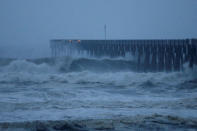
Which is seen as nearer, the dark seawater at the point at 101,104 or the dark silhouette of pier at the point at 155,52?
the dark seawater at the point at 101,104

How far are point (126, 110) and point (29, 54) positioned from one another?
31.4 m

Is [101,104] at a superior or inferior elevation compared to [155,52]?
inferior

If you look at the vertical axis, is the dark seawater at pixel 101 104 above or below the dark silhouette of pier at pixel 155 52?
below

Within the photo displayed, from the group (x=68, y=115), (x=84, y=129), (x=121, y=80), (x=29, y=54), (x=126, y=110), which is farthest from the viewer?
(x=29, y=54)

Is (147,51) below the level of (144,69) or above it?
above

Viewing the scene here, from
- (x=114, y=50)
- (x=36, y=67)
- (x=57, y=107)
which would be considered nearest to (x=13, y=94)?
(x=57, y=107)

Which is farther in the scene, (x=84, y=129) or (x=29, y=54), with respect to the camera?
(x=29, y=54)

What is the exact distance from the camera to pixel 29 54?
123 ft

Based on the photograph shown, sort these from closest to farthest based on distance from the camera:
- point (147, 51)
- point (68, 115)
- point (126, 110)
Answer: point (68, 115) < point (126, 110) < point (147, 51)

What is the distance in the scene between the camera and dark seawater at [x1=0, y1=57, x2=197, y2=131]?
6.52 meters

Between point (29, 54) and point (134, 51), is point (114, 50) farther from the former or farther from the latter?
point (29, 54)

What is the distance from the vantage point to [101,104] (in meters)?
8.80

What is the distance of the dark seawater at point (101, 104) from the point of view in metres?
6.52

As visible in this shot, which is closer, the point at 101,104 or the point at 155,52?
the point at 101,104
